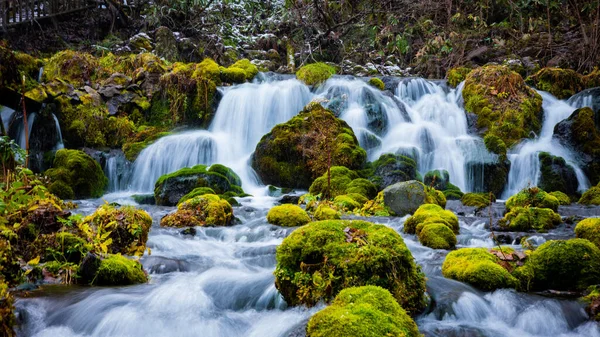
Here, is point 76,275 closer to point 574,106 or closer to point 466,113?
point 466,113

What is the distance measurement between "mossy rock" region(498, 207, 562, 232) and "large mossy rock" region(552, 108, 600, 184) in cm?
609

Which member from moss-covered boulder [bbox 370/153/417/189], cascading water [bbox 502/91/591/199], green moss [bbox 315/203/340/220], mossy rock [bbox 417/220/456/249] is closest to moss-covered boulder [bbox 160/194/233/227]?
green moss [bbox 315/203/340/220]

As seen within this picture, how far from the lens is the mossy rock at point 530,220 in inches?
313

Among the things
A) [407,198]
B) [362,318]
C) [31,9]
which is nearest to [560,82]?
A: [407,198]

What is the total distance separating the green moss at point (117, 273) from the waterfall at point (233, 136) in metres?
7.26

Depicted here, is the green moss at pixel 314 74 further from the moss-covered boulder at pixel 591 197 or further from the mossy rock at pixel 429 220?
the mossy rock at pixel 429 220

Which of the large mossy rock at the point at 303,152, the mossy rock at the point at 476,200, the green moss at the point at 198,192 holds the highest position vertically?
the large mossy rock at the point at 303,152

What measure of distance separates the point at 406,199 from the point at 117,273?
6.12 meters

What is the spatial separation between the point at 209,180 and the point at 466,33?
13.7 metres

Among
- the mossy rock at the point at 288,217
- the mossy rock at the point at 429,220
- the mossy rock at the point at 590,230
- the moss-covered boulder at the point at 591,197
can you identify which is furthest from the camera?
the moss-covered boulder at the point at 591,197

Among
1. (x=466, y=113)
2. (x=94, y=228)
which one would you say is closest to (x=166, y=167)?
(x=94, y=228)

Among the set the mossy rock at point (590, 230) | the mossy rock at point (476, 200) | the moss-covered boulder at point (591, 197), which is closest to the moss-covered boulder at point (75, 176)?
the mossy rock at point (476, 200)

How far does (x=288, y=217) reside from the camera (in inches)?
318

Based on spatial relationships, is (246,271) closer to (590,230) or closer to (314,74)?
(590,230)
